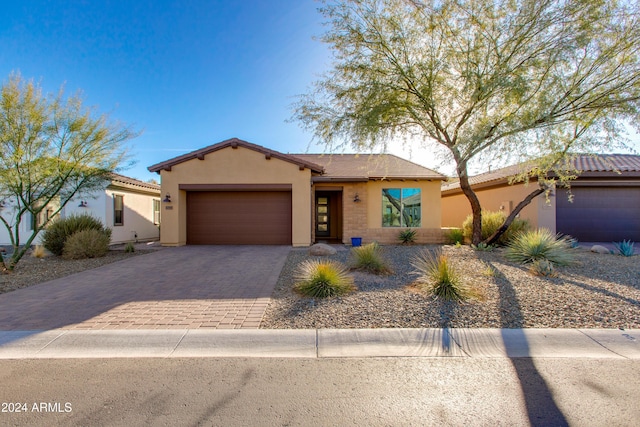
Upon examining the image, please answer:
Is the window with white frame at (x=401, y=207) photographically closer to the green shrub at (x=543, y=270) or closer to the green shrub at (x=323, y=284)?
the green shrub at (x=543, y=270)

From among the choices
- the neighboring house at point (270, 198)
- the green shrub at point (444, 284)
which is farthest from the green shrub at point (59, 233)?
the green shrub at point (444, 284)

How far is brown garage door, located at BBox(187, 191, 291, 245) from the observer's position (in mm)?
13914

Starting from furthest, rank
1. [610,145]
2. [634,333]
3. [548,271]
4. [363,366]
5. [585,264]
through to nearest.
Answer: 1. [610,145]
2. [585,264]
3. [548,271]
4. [634,333]
5. [363,366]

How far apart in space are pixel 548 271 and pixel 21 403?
9.28m

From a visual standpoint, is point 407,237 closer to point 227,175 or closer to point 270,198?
point 270,198

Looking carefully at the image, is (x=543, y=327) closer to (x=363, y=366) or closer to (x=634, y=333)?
(x=634, y=333)

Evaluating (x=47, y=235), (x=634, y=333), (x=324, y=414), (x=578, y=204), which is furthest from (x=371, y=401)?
(x=578, y=204)

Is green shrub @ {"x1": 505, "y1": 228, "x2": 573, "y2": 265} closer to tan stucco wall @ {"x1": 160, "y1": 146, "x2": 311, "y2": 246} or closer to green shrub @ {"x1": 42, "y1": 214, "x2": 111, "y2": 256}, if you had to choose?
tan stucco wall @ {"x1": 160, "y1": 146, "x2": 311, "y2": 246}

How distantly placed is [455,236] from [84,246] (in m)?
14.8

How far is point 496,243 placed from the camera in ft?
37.9

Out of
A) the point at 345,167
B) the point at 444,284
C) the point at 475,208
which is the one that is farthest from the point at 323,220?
the point at 444,284

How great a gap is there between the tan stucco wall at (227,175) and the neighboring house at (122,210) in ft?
8.72

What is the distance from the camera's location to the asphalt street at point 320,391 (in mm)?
2627

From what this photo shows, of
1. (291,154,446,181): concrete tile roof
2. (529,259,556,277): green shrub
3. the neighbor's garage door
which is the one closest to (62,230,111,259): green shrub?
(291,154,446,181): concrete tile roof
